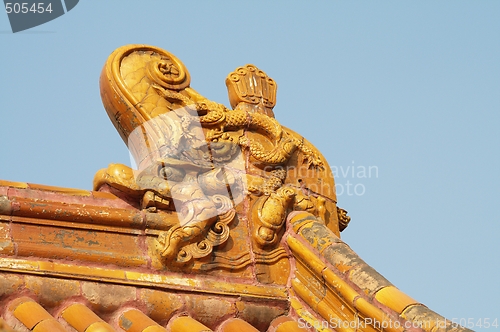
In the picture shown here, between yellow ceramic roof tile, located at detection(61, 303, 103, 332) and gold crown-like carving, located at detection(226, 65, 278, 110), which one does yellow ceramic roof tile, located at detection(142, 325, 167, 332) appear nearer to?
yellow ceramic roof tile, located at detection(61, 303, 103, 332)

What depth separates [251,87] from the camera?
7.19m

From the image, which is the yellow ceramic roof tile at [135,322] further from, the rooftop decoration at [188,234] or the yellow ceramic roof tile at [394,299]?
the yellow ceramic roof tile at [394,299]

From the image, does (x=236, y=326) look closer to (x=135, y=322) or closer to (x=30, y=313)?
(x=135, y=322)

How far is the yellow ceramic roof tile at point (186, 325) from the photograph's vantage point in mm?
5645

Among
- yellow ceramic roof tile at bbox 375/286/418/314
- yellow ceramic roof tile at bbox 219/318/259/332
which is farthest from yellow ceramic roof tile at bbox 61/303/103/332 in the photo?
yellow ceramic roof tile at bbox 375/286/418/314

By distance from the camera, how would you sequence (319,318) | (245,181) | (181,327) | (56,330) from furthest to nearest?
1. (245,181)
2. (319,318)
3. (181,327)
4. (56,330)

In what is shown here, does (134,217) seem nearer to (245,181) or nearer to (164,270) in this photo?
(164,270)

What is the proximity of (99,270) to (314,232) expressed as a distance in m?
1.47

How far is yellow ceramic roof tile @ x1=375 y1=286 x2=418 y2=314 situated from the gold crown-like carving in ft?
6.50

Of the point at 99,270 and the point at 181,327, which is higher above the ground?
the point at 99,270

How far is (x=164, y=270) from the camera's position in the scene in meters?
5.94

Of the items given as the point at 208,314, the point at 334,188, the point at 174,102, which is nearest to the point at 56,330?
the point at 208,314

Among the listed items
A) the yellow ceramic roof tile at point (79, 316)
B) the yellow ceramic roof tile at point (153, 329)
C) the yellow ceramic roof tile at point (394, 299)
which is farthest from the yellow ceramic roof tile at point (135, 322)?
Result: the yellow ceramic roof tile at point (394, 299)

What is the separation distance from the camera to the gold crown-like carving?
A: 23.4ft
